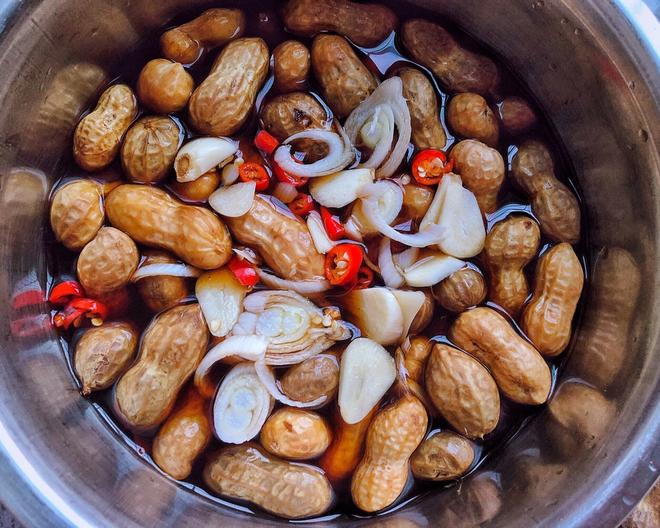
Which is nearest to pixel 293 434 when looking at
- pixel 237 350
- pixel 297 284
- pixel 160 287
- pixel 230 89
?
pixel 237 350

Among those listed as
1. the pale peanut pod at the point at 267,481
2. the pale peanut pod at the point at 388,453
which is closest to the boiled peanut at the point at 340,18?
the pale peanut pod at the point at 388,453

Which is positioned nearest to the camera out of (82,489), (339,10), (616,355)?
(82,489)

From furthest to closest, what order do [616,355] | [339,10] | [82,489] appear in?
[339,10]
[616,355]
[82,489]

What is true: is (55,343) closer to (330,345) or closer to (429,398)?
(330,345)

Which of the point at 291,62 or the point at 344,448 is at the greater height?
the point at 291,62

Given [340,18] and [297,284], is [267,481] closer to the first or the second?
[297,284]

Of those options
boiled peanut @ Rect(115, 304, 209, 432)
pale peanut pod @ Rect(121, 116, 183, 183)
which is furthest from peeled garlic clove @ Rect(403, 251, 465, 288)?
pale peanut pod @ Rect(121, 116, 183, 183)

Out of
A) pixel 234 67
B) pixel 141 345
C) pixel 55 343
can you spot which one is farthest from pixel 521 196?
pixel 55 343
